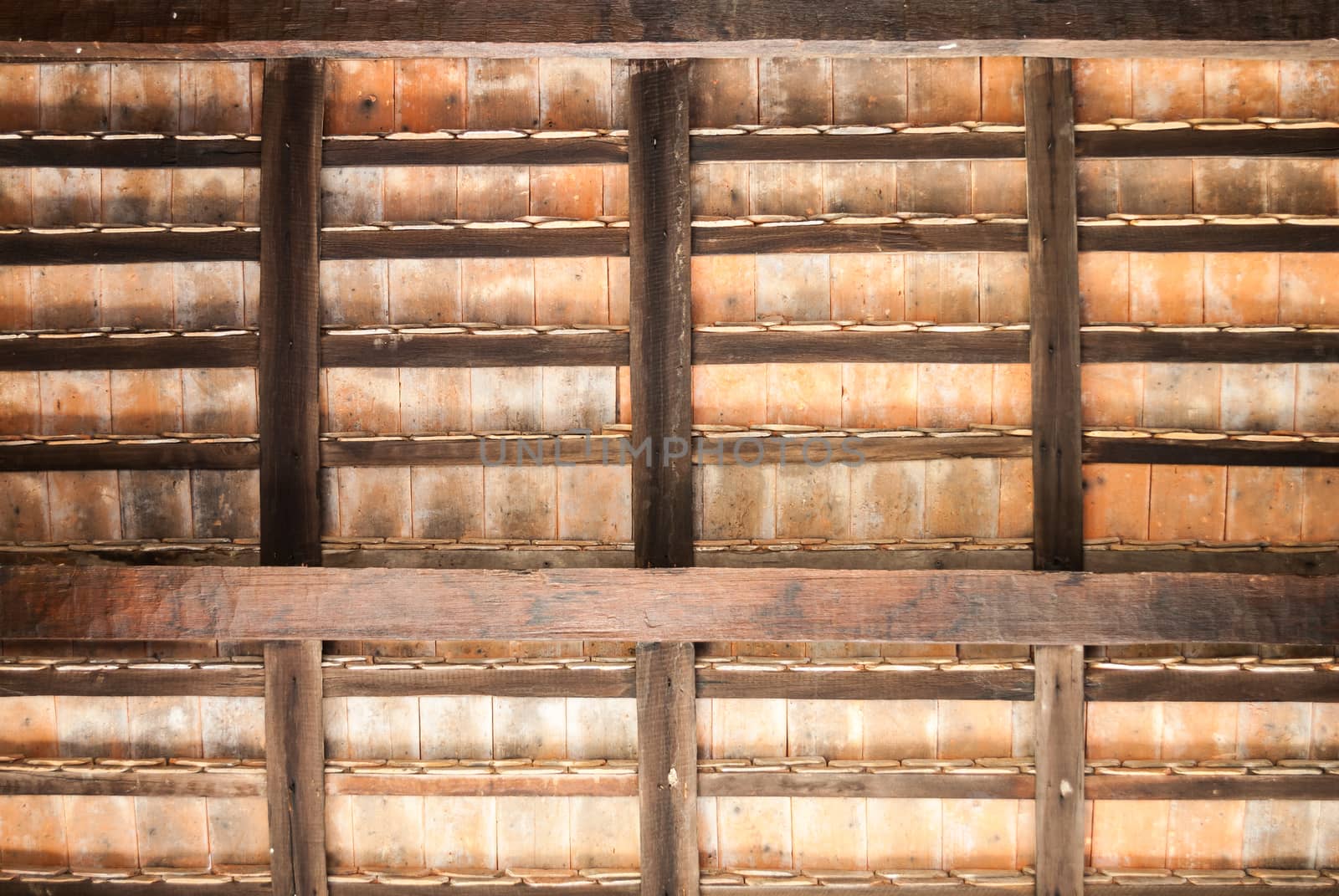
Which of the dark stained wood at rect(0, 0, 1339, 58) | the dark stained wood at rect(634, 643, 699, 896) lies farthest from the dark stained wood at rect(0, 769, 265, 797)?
the dark stained wood at rect(0, 0, 1339, 58)

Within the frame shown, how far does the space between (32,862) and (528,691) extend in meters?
2.39

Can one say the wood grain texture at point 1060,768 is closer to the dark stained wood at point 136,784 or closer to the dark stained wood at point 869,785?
the dark stained wood at point 869,785

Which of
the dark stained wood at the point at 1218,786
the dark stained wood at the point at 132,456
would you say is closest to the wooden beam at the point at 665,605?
the dark stained wood at the point at 132,456

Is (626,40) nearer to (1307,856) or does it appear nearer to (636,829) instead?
(636,829)

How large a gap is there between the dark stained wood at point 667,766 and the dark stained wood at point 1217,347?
223 centimetres

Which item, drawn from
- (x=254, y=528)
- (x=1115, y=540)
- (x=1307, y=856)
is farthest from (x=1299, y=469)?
(x=254, y=528)

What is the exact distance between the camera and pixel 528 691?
10.9 feet

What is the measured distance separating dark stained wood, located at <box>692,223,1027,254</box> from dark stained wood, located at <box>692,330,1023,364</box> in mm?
369

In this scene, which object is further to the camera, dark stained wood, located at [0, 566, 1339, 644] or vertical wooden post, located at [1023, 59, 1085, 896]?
vertical wooden post, located at [1023, 59, 1085, 896]

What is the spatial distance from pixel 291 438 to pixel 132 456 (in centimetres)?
75

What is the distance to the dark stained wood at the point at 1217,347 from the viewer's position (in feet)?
10.7

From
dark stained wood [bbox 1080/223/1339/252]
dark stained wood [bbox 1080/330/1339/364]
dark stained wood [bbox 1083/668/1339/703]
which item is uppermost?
dark stained wood [bbox 1080/223/1339/252]

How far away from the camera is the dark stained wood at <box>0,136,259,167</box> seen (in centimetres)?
337

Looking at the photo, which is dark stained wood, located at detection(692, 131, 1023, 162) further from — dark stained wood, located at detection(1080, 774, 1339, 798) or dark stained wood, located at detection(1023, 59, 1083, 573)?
dark stained wood, located at detection(1080, 774, 1339, 798)
